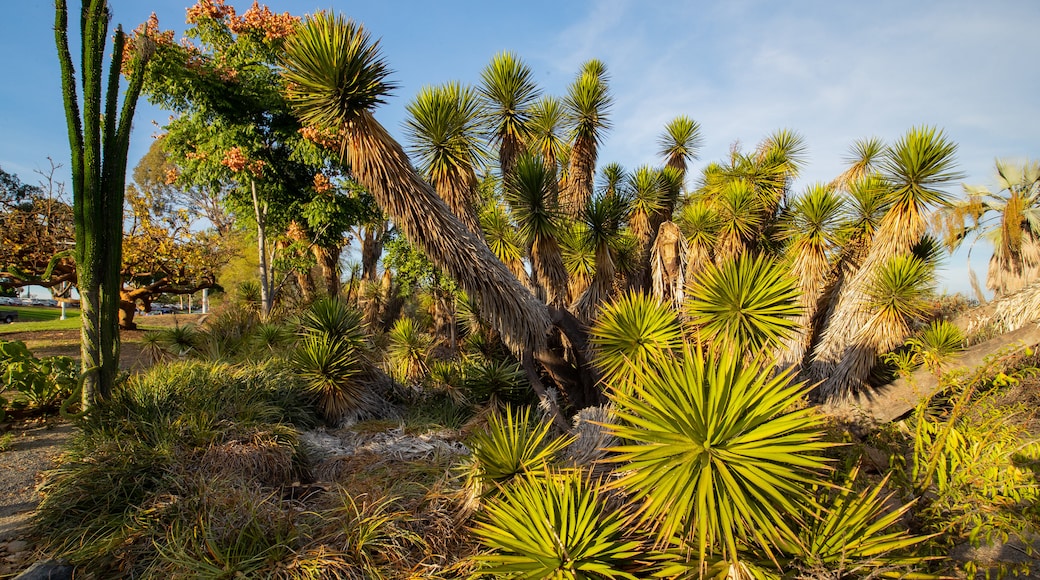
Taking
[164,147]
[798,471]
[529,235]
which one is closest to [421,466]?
[798,471]

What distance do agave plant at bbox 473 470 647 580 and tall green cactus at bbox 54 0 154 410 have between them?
18.1 ft

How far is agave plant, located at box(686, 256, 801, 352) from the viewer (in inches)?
225

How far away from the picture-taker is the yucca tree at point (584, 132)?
1088cm

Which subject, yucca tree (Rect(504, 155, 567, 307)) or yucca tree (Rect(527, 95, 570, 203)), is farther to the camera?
yucca tree (Rect(527, 95, 570, 203))

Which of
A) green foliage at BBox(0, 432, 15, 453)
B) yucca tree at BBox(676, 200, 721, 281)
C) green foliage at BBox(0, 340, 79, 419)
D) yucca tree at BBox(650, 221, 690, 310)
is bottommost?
green foliage at BBox(0, 432, 15, 453)

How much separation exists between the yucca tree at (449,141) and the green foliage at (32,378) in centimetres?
592

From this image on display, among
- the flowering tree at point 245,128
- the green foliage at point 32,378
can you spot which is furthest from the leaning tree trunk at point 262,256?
the green foliage at point 32,378

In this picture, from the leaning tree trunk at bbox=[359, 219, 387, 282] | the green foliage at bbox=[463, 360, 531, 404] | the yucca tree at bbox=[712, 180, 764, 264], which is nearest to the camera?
the green foliage at bbox=[463, 360, 531, 404]

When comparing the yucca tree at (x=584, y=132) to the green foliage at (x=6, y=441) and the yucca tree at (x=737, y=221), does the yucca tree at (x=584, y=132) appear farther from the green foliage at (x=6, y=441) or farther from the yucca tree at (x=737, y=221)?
the green foliage at (x=6, y=441)

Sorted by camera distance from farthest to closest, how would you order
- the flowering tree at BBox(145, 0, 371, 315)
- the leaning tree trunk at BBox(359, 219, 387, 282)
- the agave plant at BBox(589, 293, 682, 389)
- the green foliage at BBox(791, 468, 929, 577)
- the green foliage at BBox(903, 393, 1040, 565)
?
the leaning tree trunk at BBox(359, 219, 387, 282) → the flowering tree at BBox(145, 0, 371, 315) → the agave plant at BBox(589, 293, 682, 389) → the green foliage at BBox(903, 393, 1040, 565) → the green foliage at BBox(791, 468, 929, 577)

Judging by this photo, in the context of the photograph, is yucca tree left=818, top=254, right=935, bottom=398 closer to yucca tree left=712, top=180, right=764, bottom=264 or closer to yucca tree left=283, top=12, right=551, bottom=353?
yucca tree left=712, top=180, right=764, bottom=264

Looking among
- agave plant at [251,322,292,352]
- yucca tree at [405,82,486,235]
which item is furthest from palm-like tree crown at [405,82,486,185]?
agave plant at [251,322,292,352]

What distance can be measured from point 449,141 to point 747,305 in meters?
5.27

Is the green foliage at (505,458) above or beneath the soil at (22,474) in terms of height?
above
